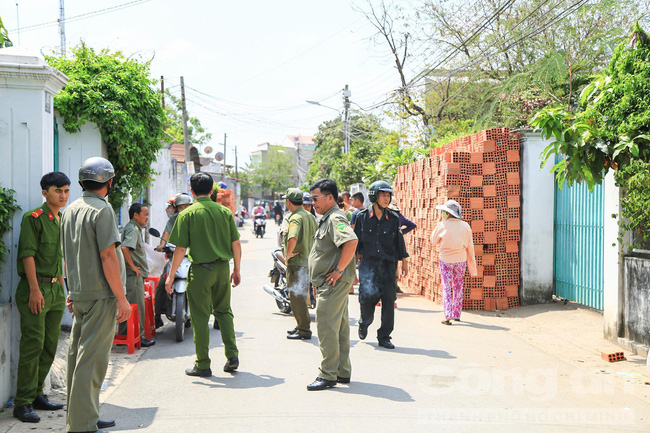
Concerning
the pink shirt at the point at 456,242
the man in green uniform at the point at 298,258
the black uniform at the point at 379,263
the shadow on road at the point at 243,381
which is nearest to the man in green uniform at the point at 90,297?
the shadow on road at the point at 243,381

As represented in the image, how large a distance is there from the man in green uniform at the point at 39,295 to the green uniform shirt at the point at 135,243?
2.18m

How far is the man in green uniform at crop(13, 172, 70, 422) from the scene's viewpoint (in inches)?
185

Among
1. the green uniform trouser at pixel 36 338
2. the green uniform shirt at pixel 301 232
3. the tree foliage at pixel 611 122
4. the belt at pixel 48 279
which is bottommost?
the green uniform trouser at pixel 36 338

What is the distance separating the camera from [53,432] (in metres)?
4.39

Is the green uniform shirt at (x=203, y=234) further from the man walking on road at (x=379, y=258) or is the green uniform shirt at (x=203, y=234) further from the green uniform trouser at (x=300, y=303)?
the man walking on road at (x=379, y=258)

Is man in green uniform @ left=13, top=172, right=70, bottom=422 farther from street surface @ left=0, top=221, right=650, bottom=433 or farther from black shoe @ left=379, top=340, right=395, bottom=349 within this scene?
black shoe @ left=379, top=340, right=395, bottom=349

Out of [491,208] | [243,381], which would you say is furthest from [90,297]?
[491,208]

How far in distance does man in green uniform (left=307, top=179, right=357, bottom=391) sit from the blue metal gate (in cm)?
475

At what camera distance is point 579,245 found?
364 inches

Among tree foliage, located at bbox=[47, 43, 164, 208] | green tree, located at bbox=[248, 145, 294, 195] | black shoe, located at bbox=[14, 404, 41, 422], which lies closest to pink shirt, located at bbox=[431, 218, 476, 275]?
tree foliage, located at bbox=[47, 43, 164, 208]

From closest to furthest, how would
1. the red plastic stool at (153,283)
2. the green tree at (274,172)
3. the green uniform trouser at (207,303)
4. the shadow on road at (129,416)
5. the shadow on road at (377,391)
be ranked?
the shadow on road at (129,416) < the shadow on road at (377,391) < the green uniform trouser at (207,303) < the red plastic stool at (153,283) < the green tree at (274,172)

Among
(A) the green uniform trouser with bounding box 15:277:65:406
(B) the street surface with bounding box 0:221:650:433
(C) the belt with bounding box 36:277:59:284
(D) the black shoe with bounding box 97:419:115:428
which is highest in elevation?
(C) the belt with bounding box 36:277:59:284

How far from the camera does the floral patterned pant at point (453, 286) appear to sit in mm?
8867

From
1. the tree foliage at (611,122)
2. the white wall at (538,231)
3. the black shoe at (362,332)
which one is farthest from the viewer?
the white wall at (538,231)
